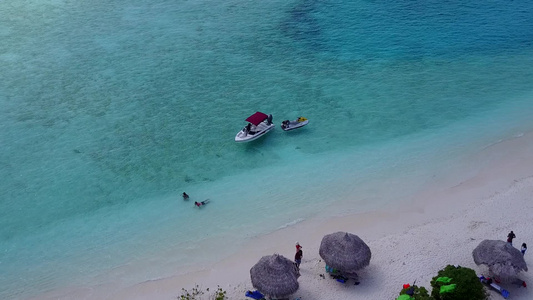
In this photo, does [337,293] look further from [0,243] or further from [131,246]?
[0,243]

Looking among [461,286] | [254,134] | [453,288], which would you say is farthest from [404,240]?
[254,134]

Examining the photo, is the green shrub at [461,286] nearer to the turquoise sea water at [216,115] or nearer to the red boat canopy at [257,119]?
the turquoise sea water at [216,115]

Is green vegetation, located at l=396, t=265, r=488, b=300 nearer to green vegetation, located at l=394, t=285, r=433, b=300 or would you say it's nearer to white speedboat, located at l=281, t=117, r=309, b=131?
green vegetation, located at l=394, t=285, r=433, b=300

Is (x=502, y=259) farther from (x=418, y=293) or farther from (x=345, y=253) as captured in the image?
(x=345, y=253)

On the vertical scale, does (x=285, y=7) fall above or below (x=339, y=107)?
above

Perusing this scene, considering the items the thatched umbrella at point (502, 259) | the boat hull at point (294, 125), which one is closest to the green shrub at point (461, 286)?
the thatched umbrella at point (502, 259)

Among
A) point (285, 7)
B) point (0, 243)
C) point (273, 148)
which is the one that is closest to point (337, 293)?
point (273, 148)
